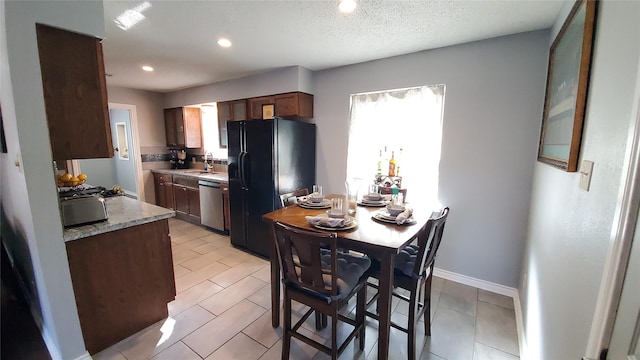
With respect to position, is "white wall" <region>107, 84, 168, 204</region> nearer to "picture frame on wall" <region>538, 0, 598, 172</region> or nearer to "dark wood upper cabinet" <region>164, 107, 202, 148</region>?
"dark wood upper cabinet" <region>164, 107, 202, 148</region>

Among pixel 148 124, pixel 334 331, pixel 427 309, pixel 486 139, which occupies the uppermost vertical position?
pixel 148 124

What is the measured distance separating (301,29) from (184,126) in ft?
12.0

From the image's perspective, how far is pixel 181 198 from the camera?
15.2 ft

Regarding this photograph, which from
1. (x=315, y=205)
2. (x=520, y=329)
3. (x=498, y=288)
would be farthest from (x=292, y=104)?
(x=520, y=329)

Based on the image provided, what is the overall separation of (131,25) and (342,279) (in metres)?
2.70

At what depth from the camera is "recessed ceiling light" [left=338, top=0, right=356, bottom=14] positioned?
182 centimetres

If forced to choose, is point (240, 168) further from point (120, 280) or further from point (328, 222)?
point (328, 222)

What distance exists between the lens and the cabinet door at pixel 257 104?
369 cm

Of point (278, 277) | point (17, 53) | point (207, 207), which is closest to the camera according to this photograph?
point (17, 53)

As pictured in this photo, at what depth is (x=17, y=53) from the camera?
4.32 ft

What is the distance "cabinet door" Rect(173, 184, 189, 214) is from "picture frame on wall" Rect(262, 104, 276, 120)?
6.82 feet

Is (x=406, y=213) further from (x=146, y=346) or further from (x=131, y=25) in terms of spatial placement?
(x=131, y=25)

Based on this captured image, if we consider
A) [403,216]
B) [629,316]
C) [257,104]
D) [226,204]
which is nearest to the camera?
[629,316]

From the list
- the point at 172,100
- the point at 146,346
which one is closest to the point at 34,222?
the point at 146,346
